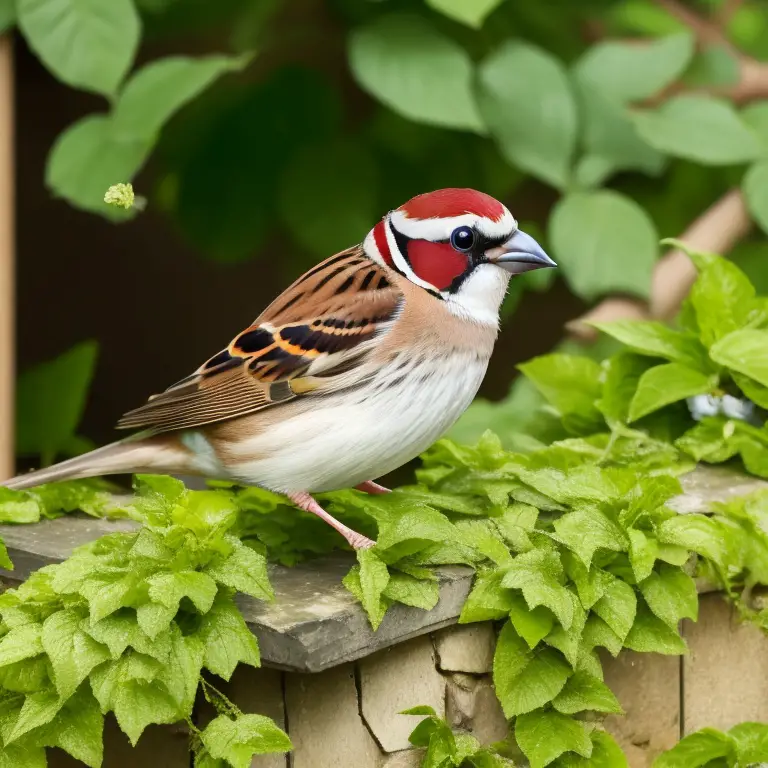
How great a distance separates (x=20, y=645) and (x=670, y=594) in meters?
1.06

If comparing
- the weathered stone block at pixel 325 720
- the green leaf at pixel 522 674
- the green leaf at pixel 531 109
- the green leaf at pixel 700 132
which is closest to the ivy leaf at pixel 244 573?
the weathered stone block at pixel 325 720

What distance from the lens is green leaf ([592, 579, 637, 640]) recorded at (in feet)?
6.93

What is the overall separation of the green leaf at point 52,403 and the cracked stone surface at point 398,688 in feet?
5.12

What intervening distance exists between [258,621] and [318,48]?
235 cm

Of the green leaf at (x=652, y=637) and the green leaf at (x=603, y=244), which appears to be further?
the green leaf at (x=603, y=244)

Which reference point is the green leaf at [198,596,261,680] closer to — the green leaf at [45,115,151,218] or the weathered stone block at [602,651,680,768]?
the weathered stone block at [602,651,680,768]

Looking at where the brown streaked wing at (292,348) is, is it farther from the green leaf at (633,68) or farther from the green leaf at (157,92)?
the green leaf at (633,68)


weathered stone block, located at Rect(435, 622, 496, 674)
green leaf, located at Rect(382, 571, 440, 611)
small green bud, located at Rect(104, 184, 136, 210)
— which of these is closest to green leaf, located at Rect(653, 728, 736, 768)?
weathered stone block, located at Rect(435, 622, 496, 674)

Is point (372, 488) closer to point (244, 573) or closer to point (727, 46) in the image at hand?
point (244, 573)

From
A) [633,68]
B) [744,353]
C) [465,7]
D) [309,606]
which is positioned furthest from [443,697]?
[633,68]

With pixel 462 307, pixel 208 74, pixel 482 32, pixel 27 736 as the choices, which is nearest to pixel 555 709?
pixel 462 307

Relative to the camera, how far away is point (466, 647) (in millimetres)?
2160

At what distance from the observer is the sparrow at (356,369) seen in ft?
6.86

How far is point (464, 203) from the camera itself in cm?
212
